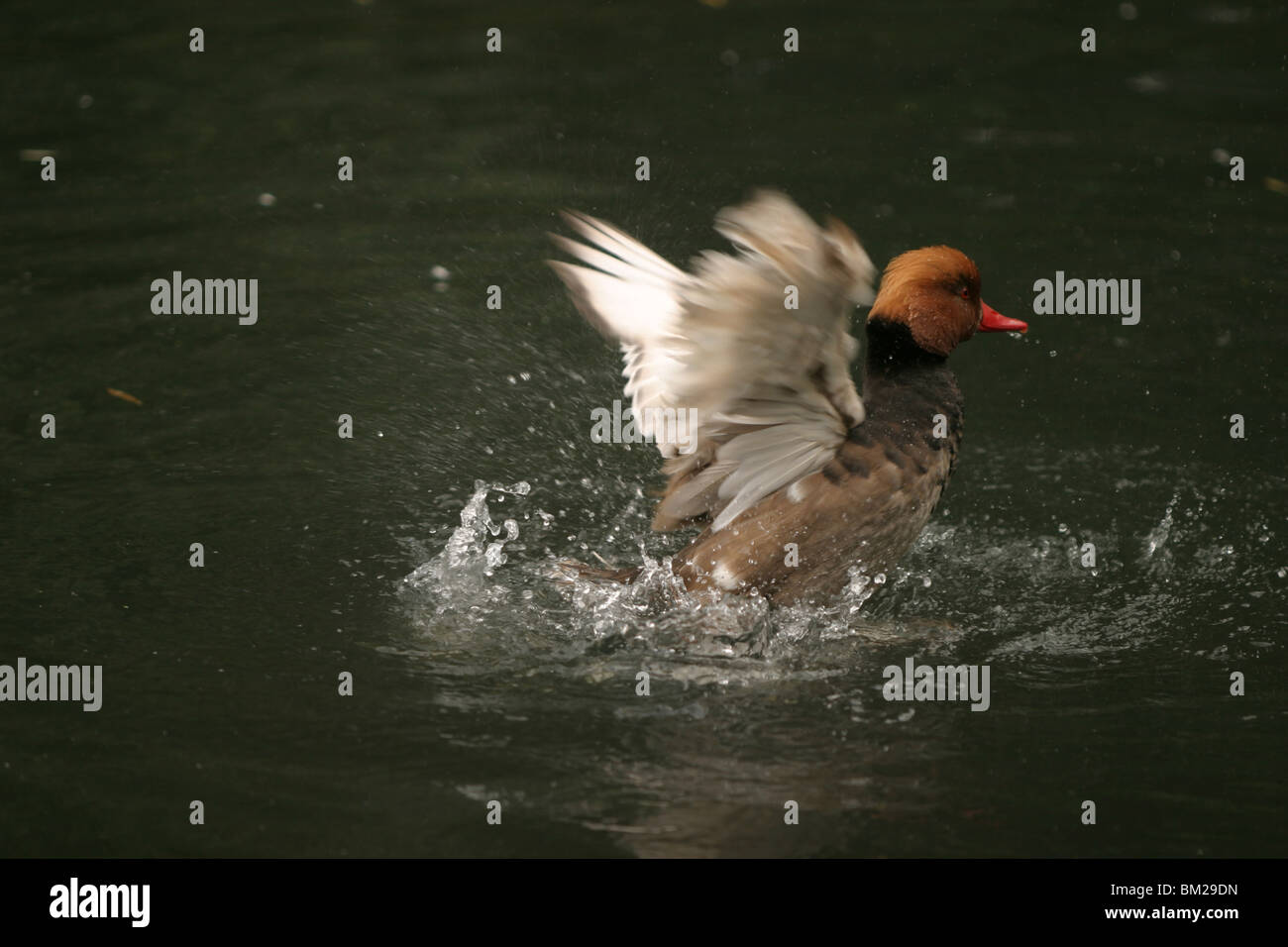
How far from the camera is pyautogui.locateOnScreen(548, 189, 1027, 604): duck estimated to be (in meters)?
5.03

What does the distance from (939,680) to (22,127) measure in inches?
336

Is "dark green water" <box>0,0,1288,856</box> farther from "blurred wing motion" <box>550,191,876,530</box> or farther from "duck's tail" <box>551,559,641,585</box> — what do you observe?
"blurred wing motion" <box>550,191,876,530</box>

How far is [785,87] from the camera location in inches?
422

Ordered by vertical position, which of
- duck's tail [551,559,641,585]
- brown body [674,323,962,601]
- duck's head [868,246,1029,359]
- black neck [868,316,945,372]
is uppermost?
duck's head [868,246,1029,359]

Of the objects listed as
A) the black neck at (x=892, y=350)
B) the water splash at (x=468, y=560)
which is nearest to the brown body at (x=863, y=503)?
the black neck at (x=892, y=350)

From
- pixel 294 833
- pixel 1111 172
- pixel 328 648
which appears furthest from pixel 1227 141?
pixel 294 833

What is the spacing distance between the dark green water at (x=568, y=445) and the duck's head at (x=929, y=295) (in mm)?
1044

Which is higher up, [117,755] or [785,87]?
[785,87]

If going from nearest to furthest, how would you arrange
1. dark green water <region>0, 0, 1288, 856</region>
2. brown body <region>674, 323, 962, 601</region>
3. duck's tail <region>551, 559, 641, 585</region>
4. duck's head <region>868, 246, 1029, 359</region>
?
1. dark green water <region>0, 0, 1288, 856</region>
2. brown body <region>674, 323, 962, 601</region>
3. duck's head <region>868, 246, 1029, 359</region>
4. duck's tail <region>551, 559, 641, 585</region>

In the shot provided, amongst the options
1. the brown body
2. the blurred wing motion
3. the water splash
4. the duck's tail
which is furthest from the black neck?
the water splash

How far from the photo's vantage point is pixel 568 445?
7023mm

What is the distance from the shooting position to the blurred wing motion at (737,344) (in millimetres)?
4469

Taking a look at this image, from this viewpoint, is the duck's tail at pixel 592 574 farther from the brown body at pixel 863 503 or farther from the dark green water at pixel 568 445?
the brown body at pixel 863 503

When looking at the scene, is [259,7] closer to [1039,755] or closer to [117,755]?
[117,755]
